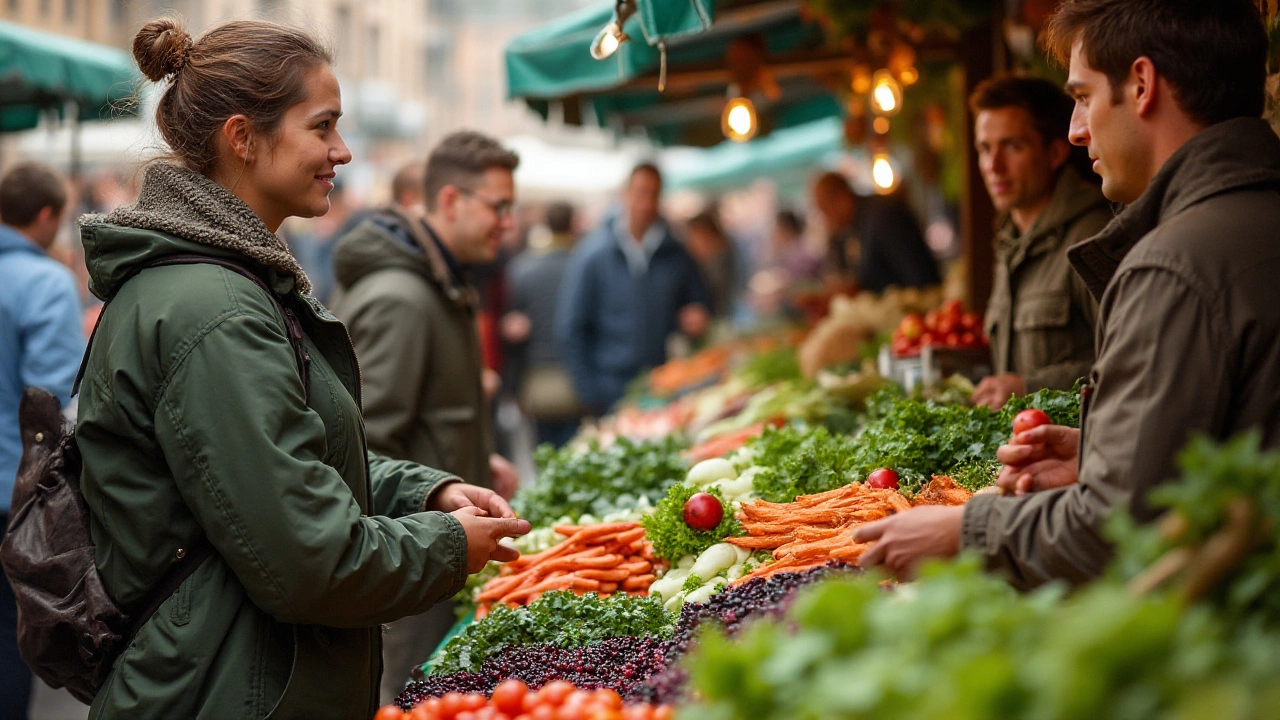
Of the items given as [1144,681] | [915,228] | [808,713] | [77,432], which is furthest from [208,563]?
[915,228]

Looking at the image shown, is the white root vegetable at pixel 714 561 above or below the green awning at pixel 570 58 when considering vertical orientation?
below

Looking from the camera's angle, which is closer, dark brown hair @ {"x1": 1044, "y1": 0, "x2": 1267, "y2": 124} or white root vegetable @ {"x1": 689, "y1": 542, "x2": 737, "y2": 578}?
dark brown hair @ {"x1": 1044, "y1": 0, "x2": 1267, "y2": 124}

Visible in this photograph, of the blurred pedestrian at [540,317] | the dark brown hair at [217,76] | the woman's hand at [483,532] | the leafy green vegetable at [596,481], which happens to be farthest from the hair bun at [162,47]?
the blurred pedestrian at [540,317]

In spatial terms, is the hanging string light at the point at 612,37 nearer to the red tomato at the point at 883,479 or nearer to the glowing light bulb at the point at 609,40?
the glowing light bulb at the point at 609,40

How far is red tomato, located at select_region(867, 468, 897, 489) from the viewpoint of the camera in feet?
11.1

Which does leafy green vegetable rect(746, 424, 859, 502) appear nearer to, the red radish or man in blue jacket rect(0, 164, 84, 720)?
the red radish

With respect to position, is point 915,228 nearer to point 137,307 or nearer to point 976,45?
point 976,45

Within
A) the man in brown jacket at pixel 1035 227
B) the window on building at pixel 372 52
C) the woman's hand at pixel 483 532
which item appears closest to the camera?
the woman's hand at pixel 483 532

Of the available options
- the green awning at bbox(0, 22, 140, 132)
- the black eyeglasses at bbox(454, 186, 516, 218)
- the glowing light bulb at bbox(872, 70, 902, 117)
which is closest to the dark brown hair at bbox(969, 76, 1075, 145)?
the black eyeglasses at bbox(454, 186, 516, 218)

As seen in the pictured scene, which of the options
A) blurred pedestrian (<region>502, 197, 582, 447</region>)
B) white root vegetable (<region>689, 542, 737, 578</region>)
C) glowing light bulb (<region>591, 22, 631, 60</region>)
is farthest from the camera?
blurred pedestrian (<region>502, 197, 582, 447</region>)

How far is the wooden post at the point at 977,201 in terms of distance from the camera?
6746mm

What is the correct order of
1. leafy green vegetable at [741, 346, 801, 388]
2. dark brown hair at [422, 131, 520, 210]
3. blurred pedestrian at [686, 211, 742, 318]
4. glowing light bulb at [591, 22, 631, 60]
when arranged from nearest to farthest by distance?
glowing light bulb at [591, 22, 631, 60]
dark brown hair at [422, 131, 520, 210]
leafy green vegetable at [741, 346, 801, 388]
blurred pedestrian at [686, 211, 742, 318]

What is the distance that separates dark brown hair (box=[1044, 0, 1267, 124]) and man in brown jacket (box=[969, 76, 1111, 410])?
193 centimetres

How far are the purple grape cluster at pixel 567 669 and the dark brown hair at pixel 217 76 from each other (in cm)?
136
